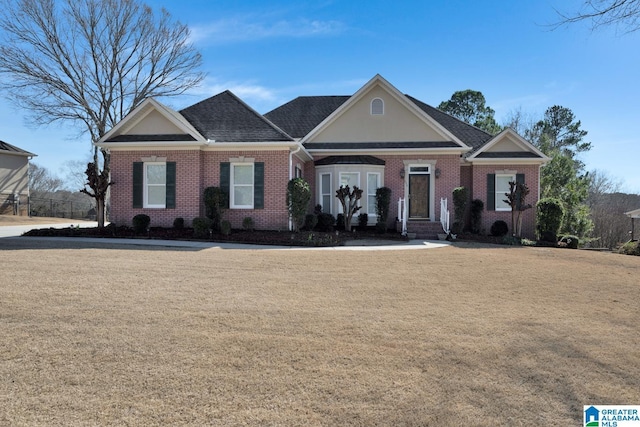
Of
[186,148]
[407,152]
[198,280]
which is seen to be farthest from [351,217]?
[198,280]

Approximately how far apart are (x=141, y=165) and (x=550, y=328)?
14826 mm

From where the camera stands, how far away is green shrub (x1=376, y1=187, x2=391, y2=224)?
17031 mm

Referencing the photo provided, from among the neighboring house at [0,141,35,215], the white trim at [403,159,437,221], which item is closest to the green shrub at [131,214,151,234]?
the white trim at [403,159,437,221]

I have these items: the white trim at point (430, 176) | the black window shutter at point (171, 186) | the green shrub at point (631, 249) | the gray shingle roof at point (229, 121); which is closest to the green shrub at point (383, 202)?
the white trim at point (430, 176)

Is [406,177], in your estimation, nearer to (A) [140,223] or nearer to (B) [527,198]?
(B) [527,198]

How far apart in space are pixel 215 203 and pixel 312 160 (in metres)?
5.18

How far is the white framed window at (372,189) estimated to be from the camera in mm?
17812

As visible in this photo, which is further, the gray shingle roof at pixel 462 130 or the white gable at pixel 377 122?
the gray shingle roof at pixel 462 130

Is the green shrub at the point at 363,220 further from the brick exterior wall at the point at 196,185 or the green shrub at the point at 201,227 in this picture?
the green shrub at the point at 201,227

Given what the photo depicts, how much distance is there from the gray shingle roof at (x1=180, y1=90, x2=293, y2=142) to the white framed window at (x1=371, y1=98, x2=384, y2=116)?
474cm

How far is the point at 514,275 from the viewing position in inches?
327

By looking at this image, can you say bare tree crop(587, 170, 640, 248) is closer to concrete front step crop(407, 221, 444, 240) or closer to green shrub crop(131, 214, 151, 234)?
concrete front step crop(407, 221, 444, 240)

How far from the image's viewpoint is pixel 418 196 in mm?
18141

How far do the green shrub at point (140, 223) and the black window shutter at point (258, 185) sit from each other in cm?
388
